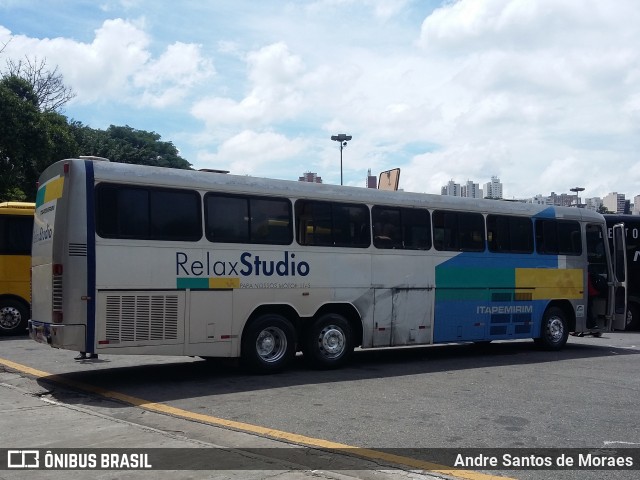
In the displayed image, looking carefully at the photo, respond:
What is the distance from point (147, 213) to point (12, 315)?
8.97 metres

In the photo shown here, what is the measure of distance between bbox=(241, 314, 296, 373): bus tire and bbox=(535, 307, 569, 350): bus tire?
642 cm

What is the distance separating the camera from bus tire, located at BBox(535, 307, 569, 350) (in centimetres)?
1503

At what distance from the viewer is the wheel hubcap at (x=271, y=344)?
11156mm

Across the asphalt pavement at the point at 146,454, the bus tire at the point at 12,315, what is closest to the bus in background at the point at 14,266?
the bus tire at the point at 12,315

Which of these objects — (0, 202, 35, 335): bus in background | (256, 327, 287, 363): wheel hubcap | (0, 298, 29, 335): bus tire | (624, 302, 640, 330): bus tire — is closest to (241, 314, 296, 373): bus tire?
(256, 327, 287, 363): wheel hubcap

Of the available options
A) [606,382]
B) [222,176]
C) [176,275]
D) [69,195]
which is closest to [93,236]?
[69,195]

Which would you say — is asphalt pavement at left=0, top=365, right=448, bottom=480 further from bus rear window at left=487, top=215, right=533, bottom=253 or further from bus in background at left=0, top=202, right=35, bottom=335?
bus in background at left=0, top=202, right=35, bottom=335

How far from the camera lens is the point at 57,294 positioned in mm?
9555

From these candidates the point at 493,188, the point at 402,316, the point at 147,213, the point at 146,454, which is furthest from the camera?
the point at 493,188

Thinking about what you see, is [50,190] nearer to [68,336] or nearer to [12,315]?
[68,336]

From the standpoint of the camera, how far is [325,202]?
11.9m

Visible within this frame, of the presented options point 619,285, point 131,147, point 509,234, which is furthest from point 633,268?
point 131,147

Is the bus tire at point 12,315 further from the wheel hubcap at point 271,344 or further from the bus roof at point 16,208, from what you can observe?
the wheel hubcap at point 271,344

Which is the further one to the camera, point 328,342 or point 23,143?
point 23,143
